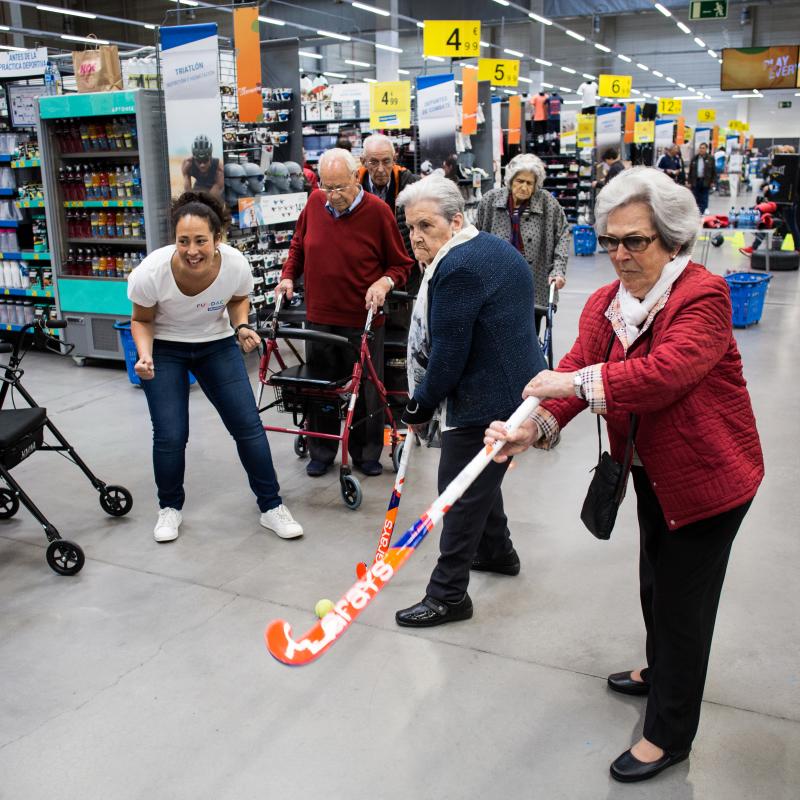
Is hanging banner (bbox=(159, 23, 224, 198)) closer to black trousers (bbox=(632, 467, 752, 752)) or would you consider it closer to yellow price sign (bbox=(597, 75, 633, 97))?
black trousers (bbox=(632, 467, 752, 752))

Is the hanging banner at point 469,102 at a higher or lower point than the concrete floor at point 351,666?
higher

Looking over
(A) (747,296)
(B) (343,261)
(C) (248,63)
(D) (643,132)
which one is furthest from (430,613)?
(D) (643,132)

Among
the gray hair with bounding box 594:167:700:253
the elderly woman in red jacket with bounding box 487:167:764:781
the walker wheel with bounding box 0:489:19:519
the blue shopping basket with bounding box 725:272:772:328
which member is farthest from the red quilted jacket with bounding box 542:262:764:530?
the blue shopping basket with bounding box 725:272:772:328

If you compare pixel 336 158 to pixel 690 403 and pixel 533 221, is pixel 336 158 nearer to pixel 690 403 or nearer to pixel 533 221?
pixel 533 221

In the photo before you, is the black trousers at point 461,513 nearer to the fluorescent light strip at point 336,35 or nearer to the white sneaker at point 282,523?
the white sneaker at point 282,523

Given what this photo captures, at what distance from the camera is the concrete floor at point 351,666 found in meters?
2.29

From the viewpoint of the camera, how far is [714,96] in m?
40.0

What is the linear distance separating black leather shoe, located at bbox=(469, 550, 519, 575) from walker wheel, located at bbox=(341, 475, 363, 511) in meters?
0.84

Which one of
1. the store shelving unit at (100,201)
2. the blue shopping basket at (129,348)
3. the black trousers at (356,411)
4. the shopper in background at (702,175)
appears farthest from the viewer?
the shopper in background at (702,175)

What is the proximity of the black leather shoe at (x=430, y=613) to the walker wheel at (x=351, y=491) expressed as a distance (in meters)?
1.07

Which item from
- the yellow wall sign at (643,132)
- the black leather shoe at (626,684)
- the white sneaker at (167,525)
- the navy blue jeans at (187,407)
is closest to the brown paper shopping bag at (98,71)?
the navy blue jeans at (187,407)

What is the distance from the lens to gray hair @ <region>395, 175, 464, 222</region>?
2641 millimetres

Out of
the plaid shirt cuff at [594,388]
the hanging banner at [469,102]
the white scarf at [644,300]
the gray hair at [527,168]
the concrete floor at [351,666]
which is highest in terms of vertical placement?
the hanging banner at [469,102]

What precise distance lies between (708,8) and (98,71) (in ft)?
40.4
